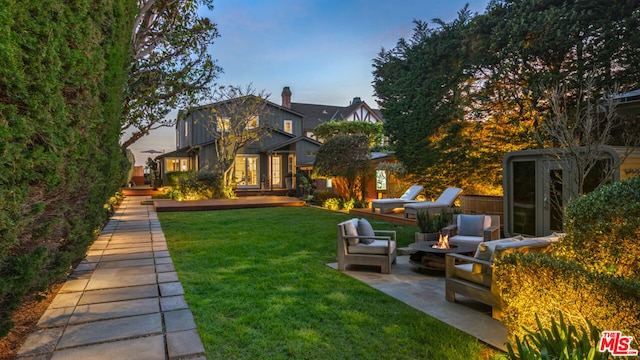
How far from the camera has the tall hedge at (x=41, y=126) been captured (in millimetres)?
2049

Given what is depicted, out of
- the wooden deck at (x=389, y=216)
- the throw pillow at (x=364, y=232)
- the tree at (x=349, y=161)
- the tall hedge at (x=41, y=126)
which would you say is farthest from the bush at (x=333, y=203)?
the tall hedge at (x=41, y=126)

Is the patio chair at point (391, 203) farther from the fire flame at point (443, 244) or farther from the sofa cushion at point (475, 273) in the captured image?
the sofa cushion at point (475, 273)

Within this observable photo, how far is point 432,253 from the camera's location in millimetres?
5273

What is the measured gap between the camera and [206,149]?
2241cm

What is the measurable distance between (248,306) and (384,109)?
1286 cm

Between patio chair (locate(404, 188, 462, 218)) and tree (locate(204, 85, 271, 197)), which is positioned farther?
tree (locate(204, 85, 271, 197))

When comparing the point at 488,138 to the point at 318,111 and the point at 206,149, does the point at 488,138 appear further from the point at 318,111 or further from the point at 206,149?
the point at 318,111

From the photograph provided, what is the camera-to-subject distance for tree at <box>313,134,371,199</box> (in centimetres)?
1433

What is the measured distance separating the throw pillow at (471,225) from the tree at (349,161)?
8254mm

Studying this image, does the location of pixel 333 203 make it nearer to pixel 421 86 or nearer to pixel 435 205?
pixel 435 205

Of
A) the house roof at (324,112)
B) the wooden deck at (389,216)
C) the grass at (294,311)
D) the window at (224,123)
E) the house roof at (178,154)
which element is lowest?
the grass at (294,311)

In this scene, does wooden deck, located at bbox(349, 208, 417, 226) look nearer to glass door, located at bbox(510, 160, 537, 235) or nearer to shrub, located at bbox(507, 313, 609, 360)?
glass door, located at bbox(510, 160, 537, 235)

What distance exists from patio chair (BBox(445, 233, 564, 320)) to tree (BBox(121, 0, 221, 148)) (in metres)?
8.05

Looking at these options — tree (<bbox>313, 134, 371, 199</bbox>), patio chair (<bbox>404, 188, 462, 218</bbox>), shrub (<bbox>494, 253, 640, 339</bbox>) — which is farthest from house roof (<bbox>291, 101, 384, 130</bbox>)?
shrub (<bbox>494, 253, 640, 339</bbox>)
